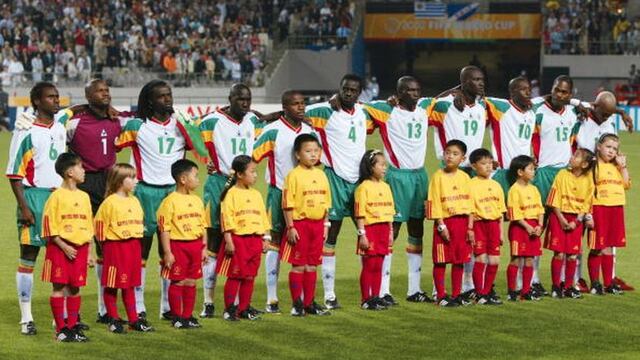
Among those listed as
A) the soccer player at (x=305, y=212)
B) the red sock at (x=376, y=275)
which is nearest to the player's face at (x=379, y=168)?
the soccer player at (x=305, y=212)

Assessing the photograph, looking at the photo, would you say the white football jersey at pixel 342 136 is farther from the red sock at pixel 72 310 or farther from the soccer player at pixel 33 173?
the red sock at pixel 72 310

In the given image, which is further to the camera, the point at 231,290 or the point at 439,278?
the point at 439,278

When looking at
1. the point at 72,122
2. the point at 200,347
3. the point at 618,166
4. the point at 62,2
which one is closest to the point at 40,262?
the point at 72,122

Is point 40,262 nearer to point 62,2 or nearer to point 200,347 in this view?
point 200,347

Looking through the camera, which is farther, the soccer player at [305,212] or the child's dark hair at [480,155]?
the child's dark hair at [480,155]

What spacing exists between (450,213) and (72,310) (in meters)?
3.71

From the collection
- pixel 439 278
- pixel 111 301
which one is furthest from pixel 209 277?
pixel 439 278

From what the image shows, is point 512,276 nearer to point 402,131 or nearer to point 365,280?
point 365,280

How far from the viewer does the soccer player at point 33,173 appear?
11.0 meters

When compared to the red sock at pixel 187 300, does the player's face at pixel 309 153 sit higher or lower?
higher

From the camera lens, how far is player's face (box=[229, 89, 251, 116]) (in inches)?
472

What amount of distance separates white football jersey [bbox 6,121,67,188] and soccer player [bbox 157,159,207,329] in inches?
38.0

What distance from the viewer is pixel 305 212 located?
1185 centimetres

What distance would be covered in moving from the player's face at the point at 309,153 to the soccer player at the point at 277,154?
342 millimetres
